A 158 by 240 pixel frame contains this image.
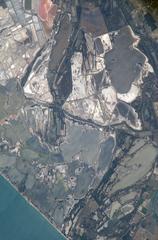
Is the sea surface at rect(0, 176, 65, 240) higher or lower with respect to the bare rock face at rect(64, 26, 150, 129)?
lower

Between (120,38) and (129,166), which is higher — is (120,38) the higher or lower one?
the higher one

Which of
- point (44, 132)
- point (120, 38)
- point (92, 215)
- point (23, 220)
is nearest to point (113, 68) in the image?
point (120, 38)

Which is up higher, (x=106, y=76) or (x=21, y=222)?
(x=106, y=76)

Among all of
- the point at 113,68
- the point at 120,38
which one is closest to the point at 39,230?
the point at 113,68

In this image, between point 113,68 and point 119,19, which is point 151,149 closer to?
point 113,68

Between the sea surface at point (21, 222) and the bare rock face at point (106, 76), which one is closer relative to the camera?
the bare rock face at point (106, 76)

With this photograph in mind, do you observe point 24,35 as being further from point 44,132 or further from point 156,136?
point 156,136

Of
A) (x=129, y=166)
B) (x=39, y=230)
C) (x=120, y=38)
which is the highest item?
(x=120, y=38)
